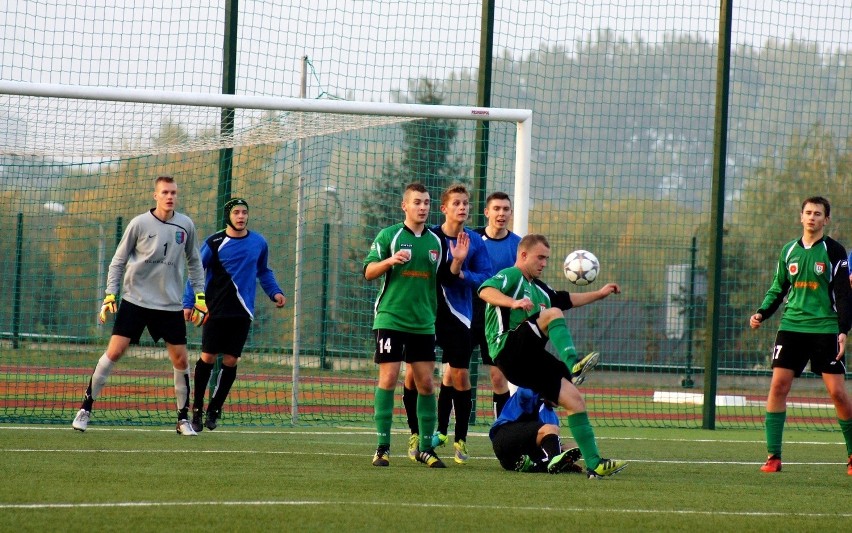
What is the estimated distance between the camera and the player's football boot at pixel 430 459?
25.8 ft

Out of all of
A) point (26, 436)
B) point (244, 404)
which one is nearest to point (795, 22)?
point (244, 404)

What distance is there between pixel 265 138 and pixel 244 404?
340cm

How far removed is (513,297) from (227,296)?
4130 millimetres

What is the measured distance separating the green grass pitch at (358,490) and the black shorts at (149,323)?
90 cm

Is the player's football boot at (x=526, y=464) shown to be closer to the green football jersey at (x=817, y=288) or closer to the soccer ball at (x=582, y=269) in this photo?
the soccer ball at (x=582, y=269)

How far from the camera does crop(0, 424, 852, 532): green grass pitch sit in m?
5.12

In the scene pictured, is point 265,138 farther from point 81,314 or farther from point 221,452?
point 221,452

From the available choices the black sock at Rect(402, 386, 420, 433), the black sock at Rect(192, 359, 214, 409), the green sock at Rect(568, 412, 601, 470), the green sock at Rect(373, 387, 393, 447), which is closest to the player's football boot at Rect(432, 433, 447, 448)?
the black sock at Rect(402, 386, 420, 433)

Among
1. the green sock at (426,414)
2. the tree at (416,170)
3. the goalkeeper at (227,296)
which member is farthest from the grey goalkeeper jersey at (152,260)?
the tree at (416,170)

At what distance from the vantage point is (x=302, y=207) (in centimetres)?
1223

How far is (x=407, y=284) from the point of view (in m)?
8.00

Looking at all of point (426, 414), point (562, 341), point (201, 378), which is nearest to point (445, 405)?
point (426, 414)

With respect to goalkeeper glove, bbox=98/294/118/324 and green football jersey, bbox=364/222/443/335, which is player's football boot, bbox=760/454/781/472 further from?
goalkeeper glove, bbox=98/294/118/324

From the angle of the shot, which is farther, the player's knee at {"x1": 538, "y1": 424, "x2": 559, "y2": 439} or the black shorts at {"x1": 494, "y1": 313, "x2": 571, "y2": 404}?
the player's knee at {"x1": 538, "y1": 424, "x2": 559, "y2": 439}
